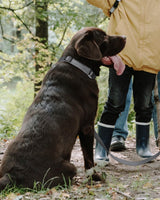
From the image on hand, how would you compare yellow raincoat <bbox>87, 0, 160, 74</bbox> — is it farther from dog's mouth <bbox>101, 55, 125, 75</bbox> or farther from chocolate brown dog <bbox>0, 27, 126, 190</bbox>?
chocolate brown dog <bbox>0, 27, 126, 190</bbox>

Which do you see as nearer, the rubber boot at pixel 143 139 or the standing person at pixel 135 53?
the standing person at pixel 135 53

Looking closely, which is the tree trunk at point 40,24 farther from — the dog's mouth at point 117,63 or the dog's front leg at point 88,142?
the dog's front leg at point 88,142

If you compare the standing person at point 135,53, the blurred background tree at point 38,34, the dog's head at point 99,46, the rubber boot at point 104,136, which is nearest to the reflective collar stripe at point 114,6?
the standing person at point 135,53

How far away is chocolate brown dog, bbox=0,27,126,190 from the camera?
8.41ft

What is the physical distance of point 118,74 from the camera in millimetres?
3588

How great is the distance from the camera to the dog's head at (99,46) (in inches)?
119

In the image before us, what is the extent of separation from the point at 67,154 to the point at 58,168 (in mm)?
195

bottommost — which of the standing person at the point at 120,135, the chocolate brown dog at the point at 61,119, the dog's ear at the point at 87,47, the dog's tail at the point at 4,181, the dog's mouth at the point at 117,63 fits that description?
the standing person at the point at 120,135

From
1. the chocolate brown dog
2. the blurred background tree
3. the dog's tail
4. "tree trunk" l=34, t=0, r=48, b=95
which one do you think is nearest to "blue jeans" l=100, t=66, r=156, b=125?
the chocolate brown dog

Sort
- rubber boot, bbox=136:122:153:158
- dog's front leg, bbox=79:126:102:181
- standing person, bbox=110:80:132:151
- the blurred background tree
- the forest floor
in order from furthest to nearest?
the blurred background tree
standing person, bbox=110:80:132:151
rubber boot, bbox=136:122:153:158
dog's front leg, bbox=79:126:102:181
the forest floor

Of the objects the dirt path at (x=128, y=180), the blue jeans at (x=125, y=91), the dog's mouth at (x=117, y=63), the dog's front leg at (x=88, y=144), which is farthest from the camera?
Result: the blue jeans at (x=125, y=91)

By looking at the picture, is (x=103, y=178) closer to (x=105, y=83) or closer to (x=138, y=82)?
(x=138, y=82)

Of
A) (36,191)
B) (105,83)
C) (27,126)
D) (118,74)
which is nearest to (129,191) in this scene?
(36,191)

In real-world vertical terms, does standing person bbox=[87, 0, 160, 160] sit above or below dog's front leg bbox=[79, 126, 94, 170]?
above
